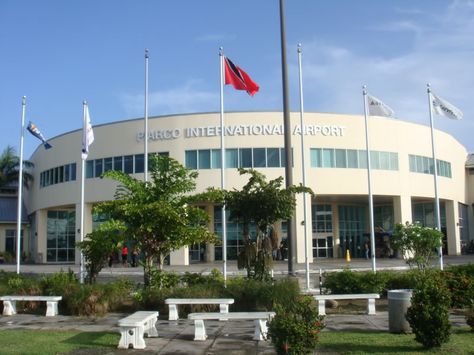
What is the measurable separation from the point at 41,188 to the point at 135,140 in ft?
40.3

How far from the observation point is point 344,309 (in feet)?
49.8

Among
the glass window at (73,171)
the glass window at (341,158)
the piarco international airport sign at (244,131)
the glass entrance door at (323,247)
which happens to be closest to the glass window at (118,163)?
the piarco international airport sign at (244,131)

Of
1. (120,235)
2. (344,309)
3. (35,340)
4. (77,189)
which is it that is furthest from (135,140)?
(35,340)

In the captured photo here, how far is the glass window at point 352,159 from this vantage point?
40625 mm

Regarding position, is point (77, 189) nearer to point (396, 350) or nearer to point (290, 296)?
point (290, 296)

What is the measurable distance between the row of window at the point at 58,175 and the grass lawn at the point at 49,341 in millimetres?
33180

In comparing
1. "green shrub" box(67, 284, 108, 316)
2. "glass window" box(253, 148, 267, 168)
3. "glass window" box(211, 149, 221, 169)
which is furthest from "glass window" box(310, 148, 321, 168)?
"green shrub" box(67, 284, 108, 316)

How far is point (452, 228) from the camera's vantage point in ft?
159

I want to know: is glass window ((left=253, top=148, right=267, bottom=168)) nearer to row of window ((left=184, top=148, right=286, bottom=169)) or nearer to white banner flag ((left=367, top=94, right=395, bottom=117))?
row of window ((left=184, top=148, right=286, bottom=169))

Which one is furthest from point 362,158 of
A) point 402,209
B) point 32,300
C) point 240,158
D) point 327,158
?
point 32,300

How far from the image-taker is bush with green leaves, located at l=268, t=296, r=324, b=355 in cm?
816

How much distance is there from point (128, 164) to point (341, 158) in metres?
15.3

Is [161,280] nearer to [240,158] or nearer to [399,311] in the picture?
[399,311]

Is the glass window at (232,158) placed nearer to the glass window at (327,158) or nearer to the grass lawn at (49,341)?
the glass window at (327,158)
